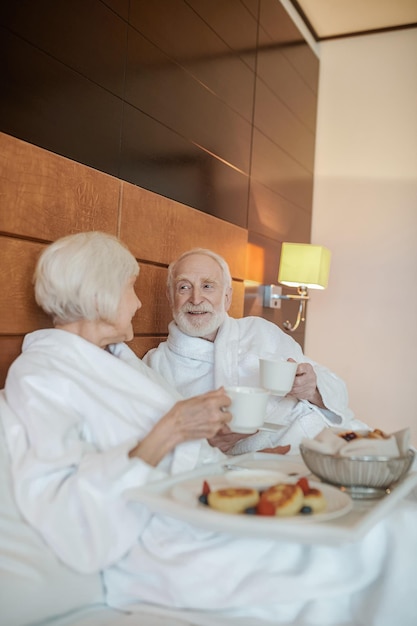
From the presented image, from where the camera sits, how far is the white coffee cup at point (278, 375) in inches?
68.8

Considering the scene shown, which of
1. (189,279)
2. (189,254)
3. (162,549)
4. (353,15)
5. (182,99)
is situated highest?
(353,15)

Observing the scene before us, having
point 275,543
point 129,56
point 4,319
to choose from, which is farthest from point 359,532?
point 129,56

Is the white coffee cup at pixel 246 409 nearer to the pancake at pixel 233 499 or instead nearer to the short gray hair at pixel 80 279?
the pancake at pixel 233 499

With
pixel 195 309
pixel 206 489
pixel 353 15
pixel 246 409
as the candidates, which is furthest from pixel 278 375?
pixel 353 15

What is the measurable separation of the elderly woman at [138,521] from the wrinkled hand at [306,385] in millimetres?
774

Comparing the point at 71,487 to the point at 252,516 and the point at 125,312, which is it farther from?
the point at 125,312

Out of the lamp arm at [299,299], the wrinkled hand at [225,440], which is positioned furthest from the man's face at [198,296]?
the lamp arm at [299,299]

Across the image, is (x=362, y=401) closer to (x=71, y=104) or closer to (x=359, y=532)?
(x=71, y=104)

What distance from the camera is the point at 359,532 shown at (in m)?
1.08

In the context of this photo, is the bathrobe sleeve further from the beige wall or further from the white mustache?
the beige wall

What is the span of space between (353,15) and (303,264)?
1.88 m

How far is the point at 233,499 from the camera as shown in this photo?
120 centimetres

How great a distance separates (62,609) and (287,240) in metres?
3.29

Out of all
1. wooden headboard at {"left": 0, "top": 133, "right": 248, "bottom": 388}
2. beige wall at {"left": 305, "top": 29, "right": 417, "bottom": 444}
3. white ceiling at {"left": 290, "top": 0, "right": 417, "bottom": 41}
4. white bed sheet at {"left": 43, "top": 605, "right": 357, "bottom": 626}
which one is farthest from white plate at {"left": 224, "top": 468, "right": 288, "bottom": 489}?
white ceiling at {"left": 290, "top": 0, "right": 417, "bottom": 41}
